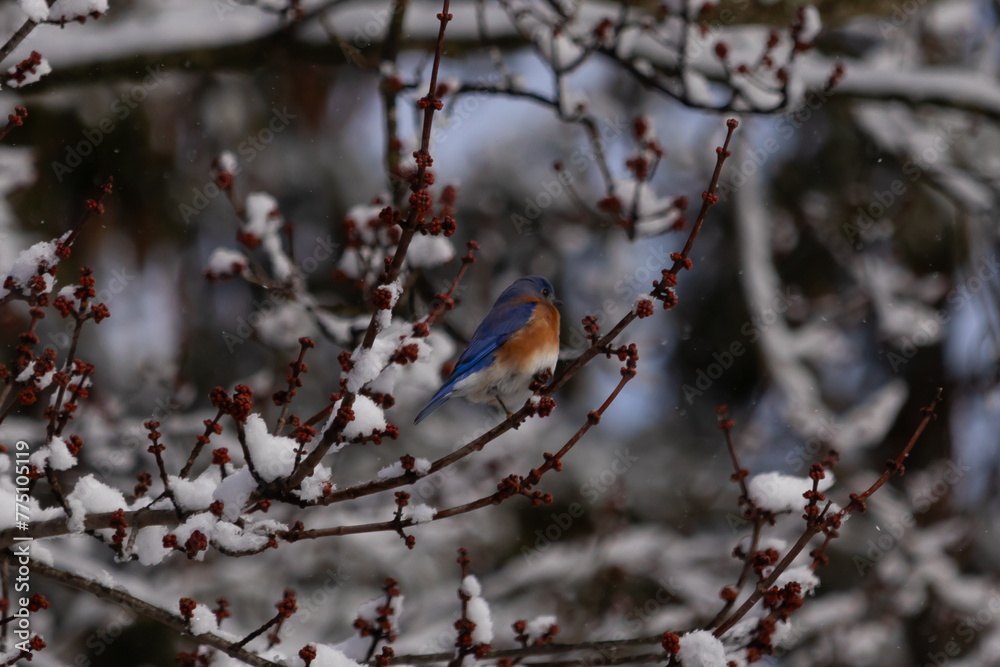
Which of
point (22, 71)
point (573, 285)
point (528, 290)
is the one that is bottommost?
point (22, 71)

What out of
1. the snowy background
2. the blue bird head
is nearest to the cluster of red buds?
the snowy background

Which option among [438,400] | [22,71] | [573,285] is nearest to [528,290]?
[438,400]

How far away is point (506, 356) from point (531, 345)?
13 cm

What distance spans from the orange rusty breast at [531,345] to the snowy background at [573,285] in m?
0.40

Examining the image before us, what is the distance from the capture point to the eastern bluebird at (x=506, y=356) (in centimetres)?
349

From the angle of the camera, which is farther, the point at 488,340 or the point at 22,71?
the point at 488,340

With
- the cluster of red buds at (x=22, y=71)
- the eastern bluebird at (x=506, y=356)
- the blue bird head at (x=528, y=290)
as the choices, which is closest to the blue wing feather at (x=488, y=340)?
the eastern bluebird at (x=506, y=356)

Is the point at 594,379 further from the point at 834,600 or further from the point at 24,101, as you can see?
the point at 24,101

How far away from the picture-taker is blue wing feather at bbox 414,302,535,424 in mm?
3383

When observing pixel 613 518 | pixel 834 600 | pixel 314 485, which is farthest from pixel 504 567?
pixel 314 485

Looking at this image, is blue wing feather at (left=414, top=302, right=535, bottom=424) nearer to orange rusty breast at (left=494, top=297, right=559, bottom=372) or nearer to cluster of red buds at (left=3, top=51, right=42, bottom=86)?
orange rusty breast at (left=494, top=297, right=559, bottom=372)

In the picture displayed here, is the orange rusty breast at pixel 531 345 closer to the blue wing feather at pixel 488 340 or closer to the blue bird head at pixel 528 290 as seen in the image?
the blue wing feather at pixel 488 340

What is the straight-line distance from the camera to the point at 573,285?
27.9 feet

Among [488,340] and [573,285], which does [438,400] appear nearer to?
[488,340]
